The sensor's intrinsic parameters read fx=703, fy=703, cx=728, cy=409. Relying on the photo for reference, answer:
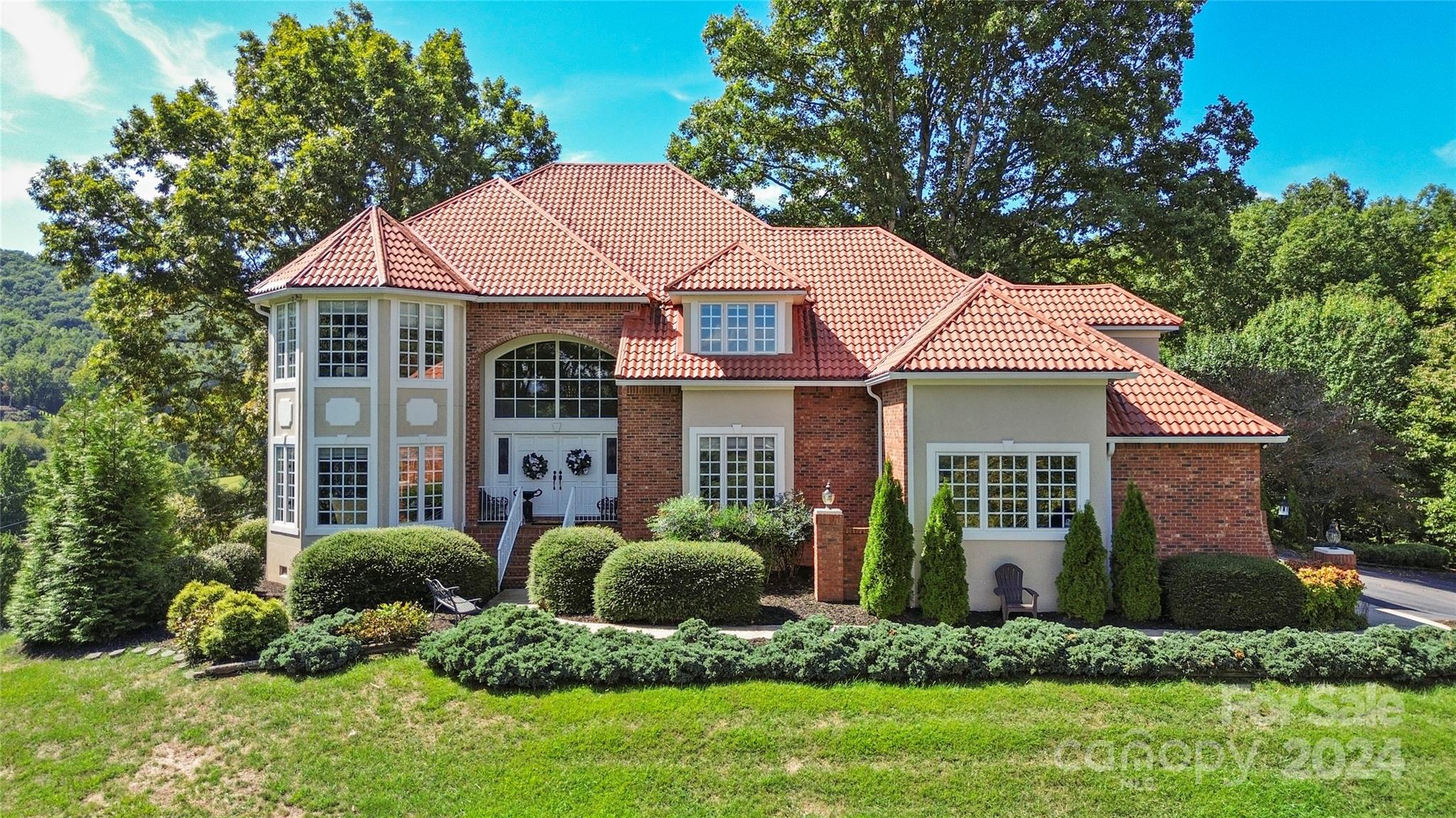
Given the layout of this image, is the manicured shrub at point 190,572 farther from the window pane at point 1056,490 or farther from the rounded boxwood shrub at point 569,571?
the window pane at point 1056,490

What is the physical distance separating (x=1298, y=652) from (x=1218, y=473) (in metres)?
4.49

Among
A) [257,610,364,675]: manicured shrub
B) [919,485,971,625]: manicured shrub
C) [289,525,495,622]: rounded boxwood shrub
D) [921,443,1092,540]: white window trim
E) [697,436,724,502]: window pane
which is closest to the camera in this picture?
[257,610,364,675]: manicured shrub

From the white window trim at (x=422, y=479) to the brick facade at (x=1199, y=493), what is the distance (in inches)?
538

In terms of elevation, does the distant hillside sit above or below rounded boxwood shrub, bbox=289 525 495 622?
above

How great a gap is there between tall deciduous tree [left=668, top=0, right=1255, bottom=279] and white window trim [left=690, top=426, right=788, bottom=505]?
13685 millimetres

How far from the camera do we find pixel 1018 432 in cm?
1245

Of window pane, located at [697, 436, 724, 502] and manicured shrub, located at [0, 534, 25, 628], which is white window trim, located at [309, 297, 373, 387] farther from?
manicured shrub, located at [0, 534, 25, 628]

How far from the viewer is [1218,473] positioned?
13000mm

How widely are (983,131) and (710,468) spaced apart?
712 inches

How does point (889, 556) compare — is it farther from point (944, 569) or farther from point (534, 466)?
point (534, 466)

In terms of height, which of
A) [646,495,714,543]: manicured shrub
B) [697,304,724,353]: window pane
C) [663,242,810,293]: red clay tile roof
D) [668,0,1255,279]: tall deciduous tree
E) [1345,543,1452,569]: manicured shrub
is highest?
[668,0,1255,279]: tall deciduous tree

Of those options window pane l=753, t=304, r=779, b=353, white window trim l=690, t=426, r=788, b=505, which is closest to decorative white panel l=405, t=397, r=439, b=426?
white window trim l=690, t=426, r=788, b=505

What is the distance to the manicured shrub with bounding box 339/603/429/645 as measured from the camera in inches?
405

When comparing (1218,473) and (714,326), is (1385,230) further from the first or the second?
(714,326)
